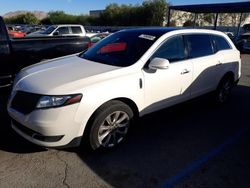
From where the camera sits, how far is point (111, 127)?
12.4 feet

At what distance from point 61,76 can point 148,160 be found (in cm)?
159

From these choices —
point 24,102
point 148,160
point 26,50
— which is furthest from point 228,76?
point 26,50

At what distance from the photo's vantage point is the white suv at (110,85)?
3.28 m

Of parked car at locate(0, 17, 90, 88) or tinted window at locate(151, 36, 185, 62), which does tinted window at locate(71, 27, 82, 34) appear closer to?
parked car at locate(0, 17, 90, 88)

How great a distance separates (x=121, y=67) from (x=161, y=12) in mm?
57816

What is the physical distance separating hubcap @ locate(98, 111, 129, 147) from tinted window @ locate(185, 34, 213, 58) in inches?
70.7

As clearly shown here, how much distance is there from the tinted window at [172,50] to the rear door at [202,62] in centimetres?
21

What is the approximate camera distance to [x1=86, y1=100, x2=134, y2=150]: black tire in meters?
3.52

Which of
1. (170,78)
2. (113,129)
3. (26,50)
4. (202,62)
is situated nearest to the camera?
(113,129)

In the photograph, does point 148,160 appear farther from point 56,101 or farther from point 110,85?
point 56,101

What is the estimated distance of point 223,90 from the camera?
6047 mm

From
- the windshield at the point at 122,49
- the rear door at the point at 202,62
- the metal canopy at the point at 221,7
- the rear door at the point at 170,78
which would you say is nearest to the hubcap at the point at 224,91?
the rear door at the point at 202,62

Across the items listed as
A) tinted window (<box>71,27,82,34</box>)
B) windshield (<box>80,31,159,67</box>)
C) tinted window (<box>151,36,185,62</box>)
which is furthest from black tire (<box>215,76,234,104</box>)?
tinted window (<box>71,27,82,34</box>)

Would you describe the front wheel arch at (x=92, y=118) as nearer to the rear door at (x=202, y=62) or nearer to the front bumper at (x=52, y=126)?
the front bumper at (x=52, y=126)
